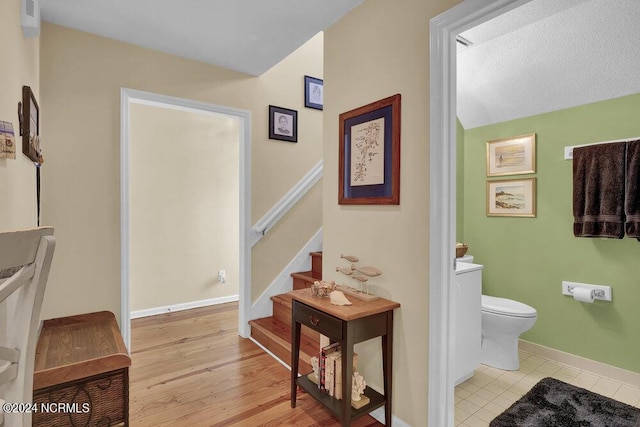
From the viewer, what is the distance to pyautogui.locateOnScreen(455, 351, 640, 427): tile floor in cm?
197

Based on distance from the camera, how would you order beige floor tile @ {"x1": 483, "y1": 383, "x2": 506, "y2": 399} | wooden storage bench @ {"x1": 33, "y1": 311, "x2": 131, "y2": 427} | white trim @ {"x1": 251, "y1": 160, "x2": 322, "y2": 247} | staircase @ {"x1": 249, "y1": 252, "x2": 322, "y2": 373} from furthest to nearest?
white trim @ {"x1": 251, "y1": 160, "x2": 322, "y2": 247}
staircase @ {"x1": 249, "y1": 252, "x2": 322, "y2": 373}
beige floor tile @ {"x1": 483, "y1": 383, "x2": 506, "y2": 399}
wooden storage bench @ {"x1": 33, "y1": 311, "x2": 131, "y2": 427}

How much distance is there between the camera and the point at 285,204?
3096 millimetres

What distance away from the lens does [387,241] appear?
5.85ft

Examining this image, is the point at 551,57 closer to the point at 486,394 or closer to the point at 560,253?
the point at 560,253

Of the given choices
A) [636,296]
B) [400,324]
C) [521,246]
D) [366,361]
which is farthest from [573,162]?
[366,361]

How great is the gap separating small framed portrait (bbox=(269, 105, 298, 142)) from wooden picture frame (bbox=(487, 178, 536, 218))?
192 cm

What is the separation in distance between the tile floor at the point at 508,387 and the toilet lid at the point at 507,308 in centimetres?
45

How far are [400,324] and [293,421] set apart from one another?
784 millimetres

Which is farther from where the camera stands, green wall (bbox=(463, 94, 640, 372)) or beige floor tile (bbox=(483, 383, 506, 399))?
green wall (bbox=(463, 94, 640, 372))

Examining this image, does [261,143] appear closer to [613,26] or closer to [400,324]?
[400,324]

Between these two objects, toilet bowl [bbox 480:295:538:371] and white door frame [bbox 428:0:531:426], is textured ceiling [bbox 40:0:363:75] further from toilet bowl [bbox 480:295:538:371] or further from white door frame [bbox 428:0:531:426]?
toilet bowl [bbox 480:295:538:371]

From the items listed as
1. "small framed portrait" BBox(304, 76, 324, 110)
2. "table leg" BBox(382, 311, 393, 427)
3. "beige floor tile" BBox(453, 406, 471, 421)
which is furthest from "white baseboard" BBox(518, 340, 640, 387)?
"small framed portrait" BBox(304, 76, 324, 110)

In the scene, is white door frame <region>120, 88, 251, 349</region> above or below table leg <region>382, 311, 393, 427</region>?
above

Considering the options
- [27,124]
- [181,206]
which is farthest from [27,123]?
[181,206]
